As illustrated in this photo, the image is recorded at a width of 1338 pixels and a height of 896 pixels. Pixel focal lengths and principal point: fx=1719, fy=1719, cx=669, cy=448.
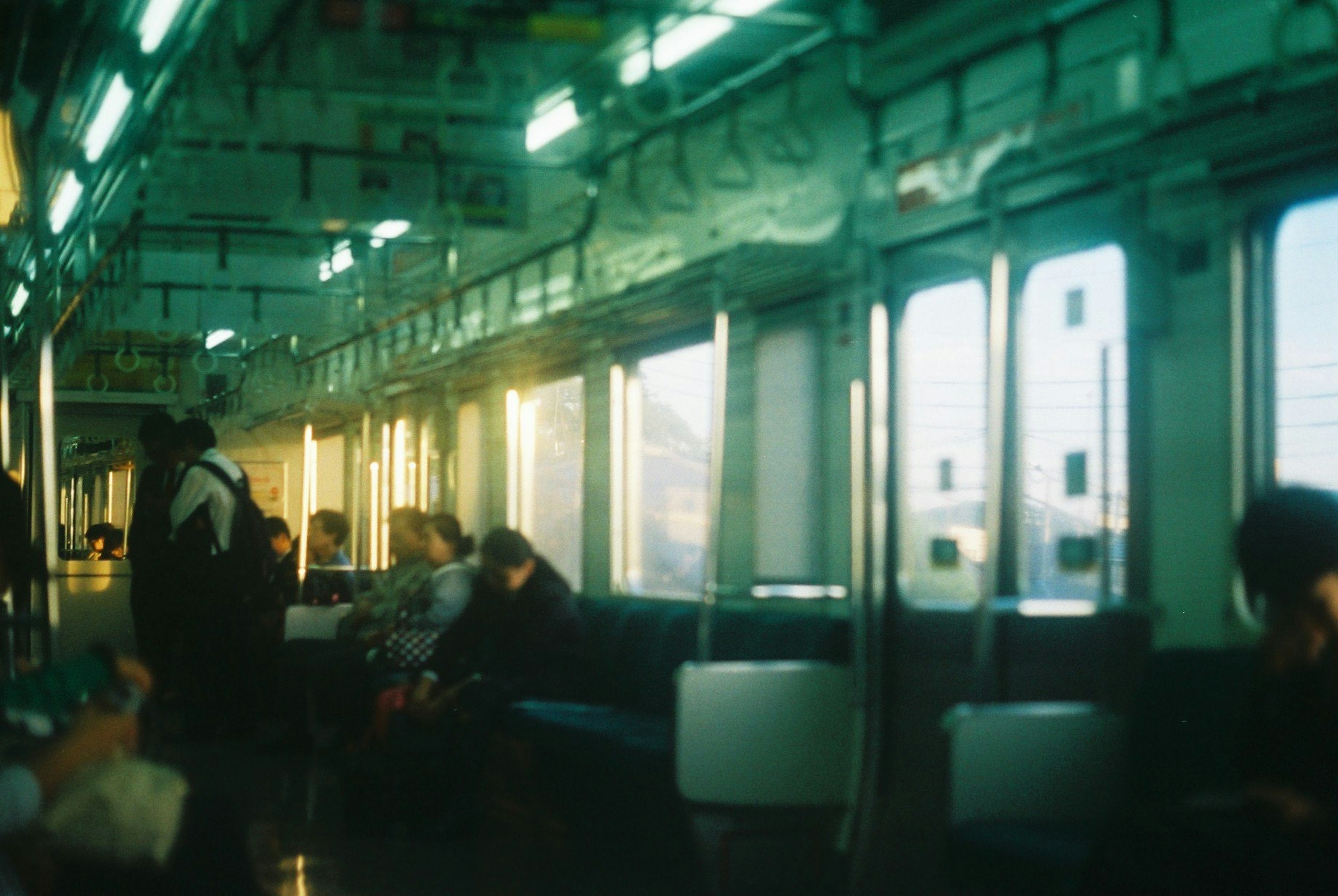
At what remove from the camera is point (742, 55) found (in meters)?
5.98

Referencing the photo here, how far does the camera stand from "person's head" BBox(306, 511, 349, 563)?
32.4 ft

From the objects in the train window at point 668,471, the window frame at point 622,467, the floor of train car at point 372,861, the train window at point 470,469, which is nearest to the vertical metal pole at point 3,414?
the floor of train car at point 372,861

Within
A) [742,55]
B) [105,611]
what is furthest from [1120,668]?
[105,611]

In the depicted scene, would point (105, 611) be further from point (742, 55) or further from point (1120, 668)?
point (1120, 668)

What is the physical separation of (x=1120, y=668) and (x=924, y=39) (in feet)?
6.58

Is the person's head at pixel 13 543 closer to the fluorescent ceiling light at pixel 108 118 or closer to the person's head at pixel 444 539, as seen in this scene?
the fluorescent ceiling light at pixel 108 118

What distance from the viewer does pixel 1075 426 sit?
445 cm

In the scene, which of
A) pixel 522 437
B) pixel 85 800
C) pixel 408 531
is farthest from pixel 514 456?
pixel 85 800

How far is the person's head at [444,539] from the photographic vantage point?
23.5ft

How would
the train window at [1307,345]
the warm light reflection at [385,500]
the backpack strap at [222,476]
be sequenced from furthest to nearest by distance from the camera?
the warm light reflection at [385,500], the backpack strap at [222,476], the train window at [1307,345]

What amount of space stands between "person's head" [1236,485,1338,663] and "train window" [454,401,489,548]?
7205 mm

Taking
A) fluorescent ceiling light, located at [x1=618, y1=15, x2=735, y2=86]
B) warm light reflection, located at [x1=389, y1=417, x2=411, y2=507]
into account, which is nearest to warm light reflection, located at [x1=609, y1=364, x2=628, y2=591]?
fluorescent ceiling light, located at [x1=618, y1=15, x2=735, y2=86]

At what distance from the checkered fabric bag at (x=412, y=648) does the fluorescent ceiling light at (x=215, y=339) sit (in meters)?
6.63

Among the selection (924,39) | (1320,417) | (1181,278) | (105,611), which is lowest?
(105,611)
